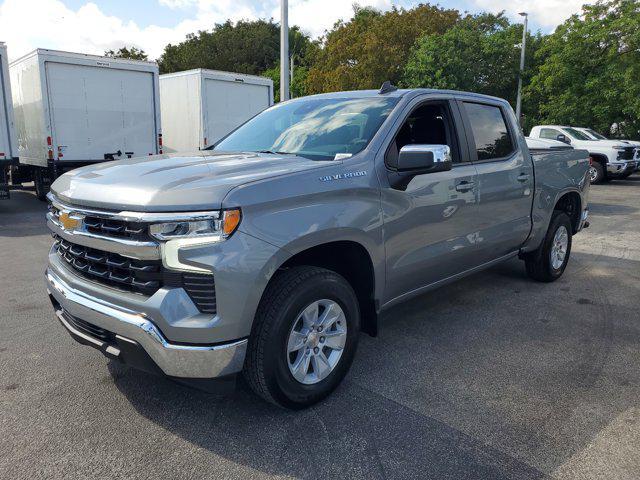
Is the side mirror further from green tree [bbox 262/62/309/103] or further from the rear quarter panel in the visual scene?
green tree [bbox 262/62/309/103]

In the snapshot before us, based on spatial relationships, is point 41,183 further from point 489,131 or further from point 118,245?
point 118,245

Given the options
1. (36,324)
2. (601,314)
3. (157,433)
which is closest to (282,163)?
(157,433)

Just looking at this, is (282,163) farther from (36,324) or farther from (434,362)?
(36,324)

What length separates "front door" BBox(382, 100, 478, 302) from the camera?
3.48 m

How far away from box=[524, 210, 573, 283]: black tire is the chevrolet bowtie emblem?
444 cm

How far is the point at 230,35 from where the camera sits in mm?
48438

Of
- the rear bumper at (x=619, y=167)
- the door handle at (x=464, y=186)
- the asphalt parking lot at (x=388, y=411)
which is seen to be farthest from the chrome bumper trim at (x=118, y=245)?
the rear bumper at (x=619, y=167)

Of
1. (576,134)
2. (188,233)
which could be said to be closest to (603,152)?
(576,134)

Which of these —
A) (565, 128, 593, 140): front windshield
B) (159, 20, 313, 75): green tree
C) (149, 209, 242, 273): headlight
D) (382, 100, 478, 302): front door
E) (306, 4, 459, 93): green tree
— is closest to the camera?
(149, 209, 242, 273): headlight

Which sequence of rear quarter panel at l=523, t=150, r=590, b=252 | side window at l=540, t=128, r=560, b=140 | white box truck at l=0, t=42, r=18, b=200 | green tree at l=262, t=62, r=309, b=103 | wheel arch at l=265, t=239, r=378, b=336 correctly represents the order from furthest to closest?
green tree at l=262, t=62, r=309, b=103 → side window at l=540, t=128, r=560, b=140 → white box truck at l=0, t=42, r=18, b=200 → rear quarter panel at l=523, t=150, r=590, b=252 → wheel arch at l=265, t=239, r=378, b=336

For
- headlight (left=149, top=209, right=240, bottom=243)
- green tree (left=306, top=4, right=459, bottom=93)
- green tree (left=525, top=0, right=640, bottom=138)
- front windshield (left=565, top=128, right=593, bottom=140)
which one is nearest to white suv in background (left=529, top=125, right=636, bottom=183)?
front windshield (left=565, top=128, right=593, bottom=140)

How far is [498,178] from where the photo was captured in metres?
4.48

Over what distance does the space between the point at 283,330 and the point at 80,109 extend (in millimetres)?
10883

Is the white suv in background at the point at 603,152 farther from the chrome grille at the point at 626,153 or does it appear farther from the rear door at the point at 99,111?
the rear door at the point at 99,111
